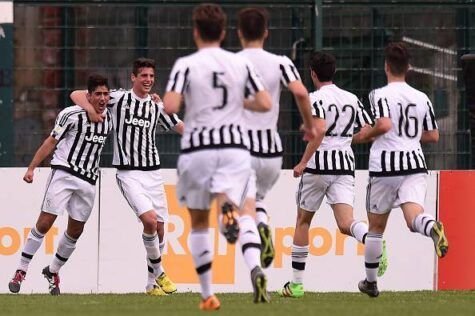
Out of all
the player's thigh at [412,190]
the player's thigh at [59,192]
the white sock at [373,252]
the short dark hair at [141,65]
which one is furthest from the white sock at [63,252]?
the player's thigh at [412,190]

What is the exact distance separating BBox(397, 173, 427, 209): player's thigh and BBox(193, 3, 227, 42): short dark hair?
2.77 m

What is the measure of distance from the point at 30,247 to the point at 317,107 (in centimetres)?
337

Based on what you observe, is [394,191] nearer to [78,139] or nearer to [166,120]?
[166,120]

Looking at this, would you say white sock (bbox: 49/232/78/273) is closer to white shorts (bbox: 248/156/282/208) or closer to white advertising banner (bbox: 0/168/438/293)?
white advertising banner (bbox: 0/168/438/293)

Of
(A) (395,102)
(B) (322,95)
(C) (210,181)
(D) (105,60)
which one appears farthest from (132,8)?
(C) (210,181)

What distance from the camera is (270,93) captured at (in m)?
11.8

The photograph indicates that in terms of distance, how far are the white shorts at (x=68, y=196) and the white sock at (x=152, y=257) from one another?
688 mm

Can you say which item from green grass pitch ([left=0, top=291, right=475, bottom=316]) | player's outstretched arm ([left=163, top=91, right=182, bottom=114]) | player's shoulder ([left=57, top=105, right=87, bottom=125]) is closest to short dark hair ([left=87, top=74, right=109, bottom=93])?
player's shoulder ([left=57, top=105, right=87, bottom=125])

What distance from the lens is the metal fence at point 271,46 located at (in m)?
16.6

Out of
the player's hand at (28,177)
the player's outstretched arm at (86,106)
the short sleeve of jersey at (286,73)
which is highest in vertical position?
the short sleeve of jersey at (286,73)

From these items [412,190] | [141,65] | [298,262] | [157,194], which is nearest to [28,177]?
[157,194]

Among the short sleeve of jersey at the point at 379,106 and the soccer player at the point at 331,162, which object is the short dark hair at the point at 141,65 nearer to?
the soccer player at the point at 331,162

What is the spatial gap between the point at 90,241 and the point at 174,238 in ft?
2.88

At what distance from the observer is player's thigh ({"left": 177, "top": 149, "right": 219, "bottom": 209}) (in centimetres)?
1041
